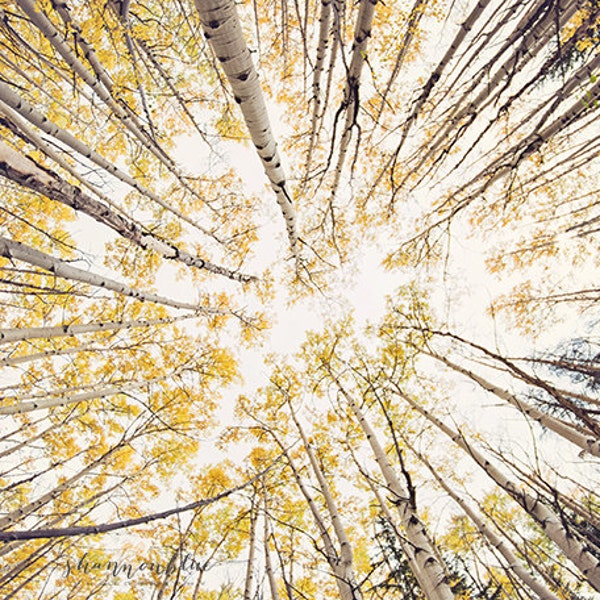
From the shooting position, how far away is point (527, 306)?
7.20 m

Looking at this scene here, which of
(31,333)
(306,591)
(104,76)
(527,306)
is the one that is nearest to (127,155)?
(104,76)

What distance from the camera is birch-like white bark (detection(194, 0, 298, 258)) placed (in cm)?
159

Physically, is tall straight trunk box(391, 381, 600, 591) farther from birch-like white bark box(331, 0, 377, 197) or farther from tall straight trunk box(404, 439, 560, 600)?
birch-like white bark box(331, 0, 377, 197)

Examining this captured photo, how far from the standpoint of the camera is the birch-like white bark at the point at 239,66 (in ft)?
5.23

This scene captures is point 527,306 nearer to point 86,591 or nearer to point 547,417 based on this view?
point 547,417

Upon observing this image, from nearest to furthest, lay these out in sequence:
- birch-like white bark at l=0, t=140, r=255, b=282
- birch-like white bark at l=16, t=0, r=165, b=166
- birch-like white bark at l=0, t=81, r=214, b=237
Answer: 1. birch-like white bark at l=0, t=140, r=255, b=282
2. birch-like white bark at l=0, t=81, r=214, b=237
3. birch-like white bark at l=16, t=0, r=165, b=166

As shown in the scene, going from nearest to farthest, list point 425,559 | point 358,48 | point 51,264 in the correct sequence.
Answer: point 425,559 → point 51,264 → point 358,48

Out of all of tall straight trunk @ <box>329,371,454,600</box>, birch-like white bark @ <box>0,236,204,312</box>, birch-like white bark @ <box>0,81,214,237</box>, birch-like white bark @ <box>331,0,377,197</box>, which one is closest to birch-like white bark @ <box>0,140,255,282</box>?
birch-like white bark @ <box>0,236,204,312</box>

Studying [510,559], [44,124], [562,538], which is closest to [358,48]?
[44,124]

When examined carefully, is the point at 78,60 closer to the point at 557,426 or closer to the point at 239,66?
the point at 239,66

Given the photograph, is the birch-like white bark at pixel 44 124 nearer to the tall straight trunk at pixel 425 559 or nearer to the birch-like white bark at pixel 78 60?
the birch-like white bark at pixel 78 60

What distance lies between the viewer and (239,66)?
6.15 ft

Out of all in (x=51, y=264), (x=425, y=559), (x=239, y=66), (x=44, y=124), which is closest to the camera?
(x=239, y=66)

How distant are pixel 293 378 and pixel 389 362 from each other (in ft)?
7.06
